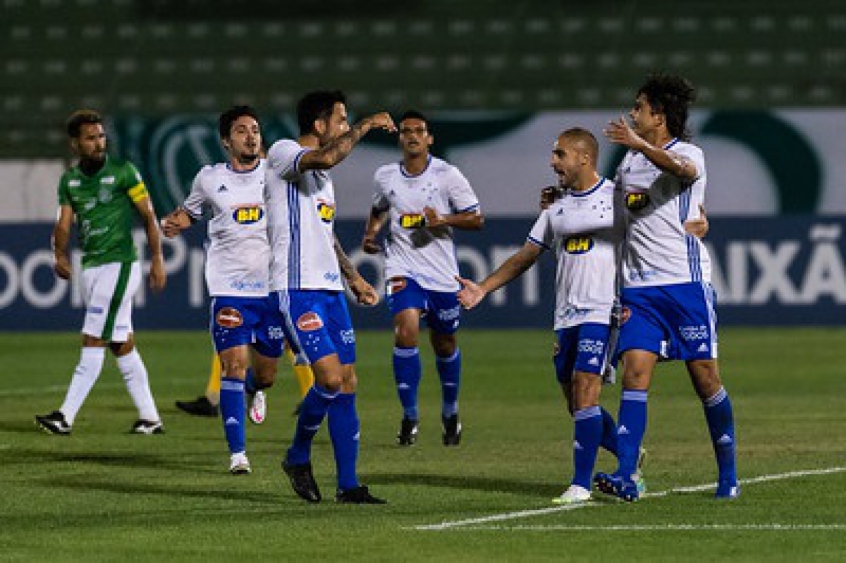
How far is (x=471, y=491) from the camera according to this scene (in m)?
11.7

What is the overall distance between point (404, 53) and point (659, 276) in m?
20.5

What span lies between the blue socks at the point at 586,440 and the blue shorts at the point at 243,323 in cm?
282

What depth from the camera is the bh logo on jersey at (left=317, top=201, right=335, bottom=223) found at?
443 inches

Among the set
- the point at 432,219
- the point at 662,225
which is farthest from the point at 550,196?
the point at 432,219

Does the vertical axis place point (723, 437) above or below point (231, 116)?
below

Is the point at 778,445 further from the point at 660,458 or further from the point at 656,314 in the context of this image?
the point at 656,314

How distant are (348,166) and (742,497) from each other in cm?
1745

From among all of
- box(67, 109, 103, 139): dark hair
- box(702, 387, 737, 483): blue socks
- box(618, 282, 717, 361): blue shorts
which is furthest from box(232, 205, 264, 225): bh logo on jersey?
box(702, 387, 737, 483): blue socks

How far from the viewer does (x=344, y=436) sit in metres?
11.1

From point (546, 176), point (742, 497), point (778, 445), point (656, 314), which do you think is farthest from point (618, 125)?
point (546, 176)

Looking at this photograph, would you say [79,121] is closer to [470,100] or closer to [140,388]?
[140,388]

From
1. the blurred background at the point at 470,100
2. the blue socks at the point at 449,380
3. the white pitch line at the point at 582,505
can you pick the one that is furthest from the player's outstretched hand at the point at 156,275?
the blurred background at the point at 470,100

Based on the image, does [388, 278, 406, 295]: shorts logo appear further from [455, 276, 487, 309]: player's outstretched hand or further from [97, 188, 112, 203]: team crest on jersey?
[455, 276, 487, 309]: player's outstretched hand

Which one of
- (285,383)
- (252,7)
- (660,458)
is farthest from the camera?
(252,7)
